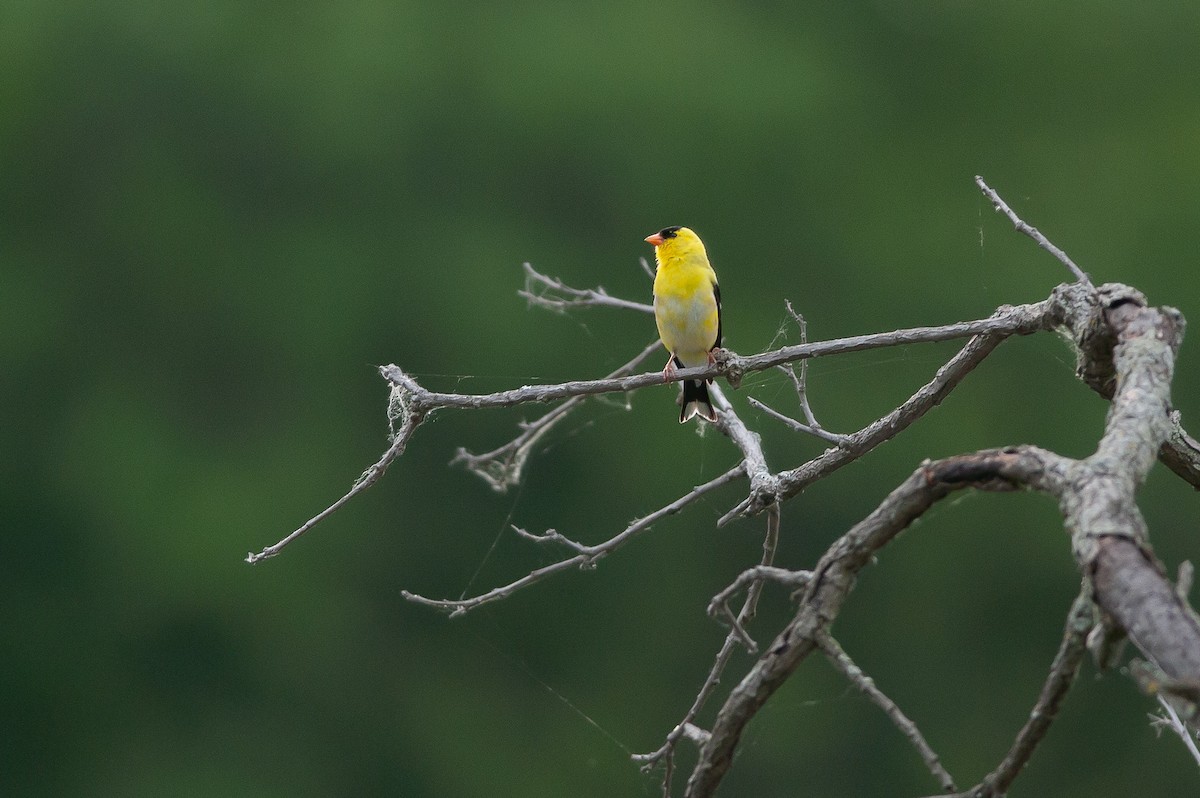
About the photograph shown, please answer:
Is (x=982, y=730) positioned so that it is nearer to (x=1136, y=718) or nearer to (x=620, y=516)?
(x=1136, y=718)

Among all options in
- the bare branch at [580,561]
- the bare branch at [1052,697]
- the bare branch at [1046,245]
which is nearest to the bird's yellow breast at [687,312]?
the bare branch at [580,561]

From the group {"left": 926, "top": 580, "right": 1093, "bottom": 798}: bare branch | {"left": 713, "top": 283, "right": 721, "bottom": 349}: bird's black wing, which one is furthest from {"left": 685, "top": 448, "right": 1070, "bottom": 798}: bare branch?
{"left": 713, "top": 283, "right": 721, "bottom": 349}: bird's black wing

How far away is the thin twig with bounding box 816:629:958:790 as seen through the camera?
1.07 meters

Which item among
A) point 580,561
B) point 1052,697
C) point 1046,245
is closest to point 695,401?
point 580,561

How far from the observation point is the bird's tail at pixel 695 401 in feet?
10.6

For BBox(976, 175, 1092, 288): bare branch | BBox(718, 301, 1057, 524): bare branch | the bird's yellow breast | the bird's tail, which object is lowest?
BBox(718, 301, 1057, 524): bare branch

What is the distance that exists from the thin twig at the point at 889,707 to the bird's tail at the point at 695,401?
2042 millimetres

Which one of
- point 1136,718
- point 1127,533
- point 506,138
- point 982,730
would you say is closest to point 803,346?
point 1127,533

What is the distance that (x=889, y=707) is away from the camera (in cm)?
107

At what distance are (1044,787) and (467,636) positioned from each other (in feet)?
15.1

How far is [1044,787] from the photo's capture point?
10398 mm

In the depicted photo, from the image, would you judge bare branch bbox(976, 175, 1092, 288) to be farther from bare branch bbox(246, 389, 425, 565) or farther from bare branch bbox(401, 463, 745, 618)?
bare branch bbox(246, 389, 425, 565)

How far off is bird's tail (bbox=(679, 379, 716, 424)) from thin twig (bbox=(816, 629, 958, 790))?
2042 millimetres

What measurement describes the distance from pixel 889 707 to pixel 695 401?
228 cm
